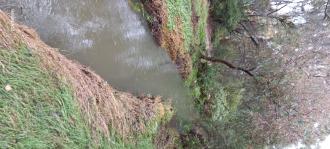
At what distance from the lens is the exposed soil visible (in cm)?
630

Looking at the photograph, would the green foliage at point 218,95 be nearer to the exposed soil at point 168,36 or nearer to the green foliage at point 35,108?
the exposed soil at point 168,36

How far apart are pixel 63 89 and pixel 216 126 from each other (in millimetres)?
3285

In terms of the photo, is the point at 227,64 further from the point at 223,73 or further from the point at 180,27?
the point at 180,27

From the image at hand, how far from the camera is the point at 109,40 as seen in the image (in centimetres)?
581

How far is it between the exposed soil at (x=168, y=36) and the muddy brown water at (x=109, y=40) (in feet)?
0.39

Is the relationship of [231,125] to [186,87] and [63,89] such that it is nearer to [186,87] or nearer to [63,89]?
[186,87]

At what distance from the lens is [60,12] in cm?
523

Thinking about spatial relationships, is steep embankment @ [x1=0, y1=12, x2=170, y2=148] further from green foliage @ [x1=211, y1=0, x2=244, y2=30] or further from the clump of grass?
green foliage @ [x1=211, y1=0, x2=244, y2=30]

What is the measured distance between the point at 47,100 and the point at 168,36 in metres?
2.86

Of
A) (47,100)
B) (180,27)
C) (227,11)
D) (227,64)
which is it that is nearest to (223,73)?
(227,64)

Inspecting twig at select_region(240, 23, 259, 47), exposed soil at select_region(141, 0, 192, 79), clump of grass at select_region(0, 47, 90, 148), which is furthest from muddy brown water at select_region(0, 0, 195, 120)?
twig at select_region(240, 23, 259, 47)

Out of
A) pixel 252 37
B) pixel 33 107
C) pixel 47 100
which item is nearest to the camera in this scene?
pixel 33 107

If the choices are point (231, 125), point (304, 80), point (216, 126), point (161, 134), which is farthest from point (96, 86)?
point (304, 80)

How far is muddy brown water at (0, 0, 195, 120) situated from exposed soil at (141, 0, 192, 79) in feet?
0.39
